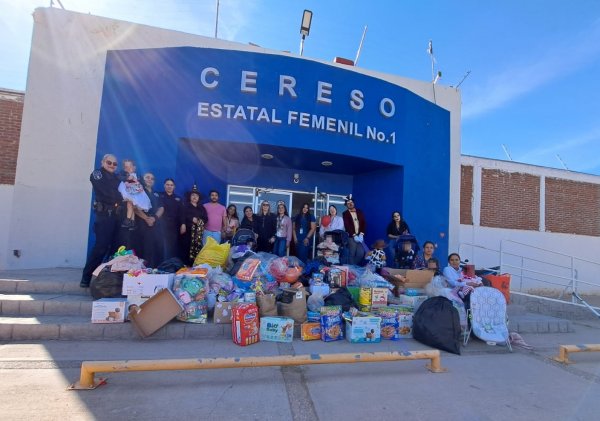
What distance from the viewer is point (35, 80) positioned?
25.0 ft

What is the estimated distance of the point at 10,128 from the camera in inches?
316

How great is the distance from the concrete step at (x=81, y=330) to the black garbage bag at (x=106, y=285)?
370 millimetres

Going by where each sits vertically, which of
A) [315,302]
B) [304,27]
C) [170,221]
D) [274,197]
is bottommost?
[315,302]

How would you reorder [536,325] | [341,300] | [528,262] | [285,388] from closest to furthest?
[285,388] < [341,300] < [536,325] < [528,262]

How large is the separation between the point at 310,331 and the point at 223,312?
130cm

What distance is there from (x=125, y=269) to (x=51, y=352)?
1390 mm

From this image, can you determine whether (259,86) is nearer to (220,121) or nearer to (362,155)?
(220,121)

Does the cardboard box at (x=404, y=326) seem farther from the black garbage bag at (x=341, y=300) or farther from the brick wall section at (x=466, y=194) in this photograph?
the brick wall section at (x=466, y=194)

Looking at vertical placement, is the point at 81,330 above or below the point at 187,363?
below

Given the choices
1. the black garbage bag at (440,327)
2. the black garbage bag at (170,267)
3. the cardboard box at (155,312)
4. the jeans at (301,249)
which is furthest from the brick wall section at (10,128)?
the black garbage bag at (440,327)

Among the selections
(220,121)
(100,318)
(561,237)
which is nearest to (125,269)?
(100,318)

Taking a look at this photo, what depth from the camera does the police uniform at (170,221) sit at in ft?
21.9

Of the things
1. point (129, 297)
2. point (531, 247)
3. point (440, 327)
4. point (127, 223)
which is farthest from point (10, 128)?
point (531, 247)

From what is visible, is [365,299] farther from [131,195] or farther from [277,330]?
[131,195]
